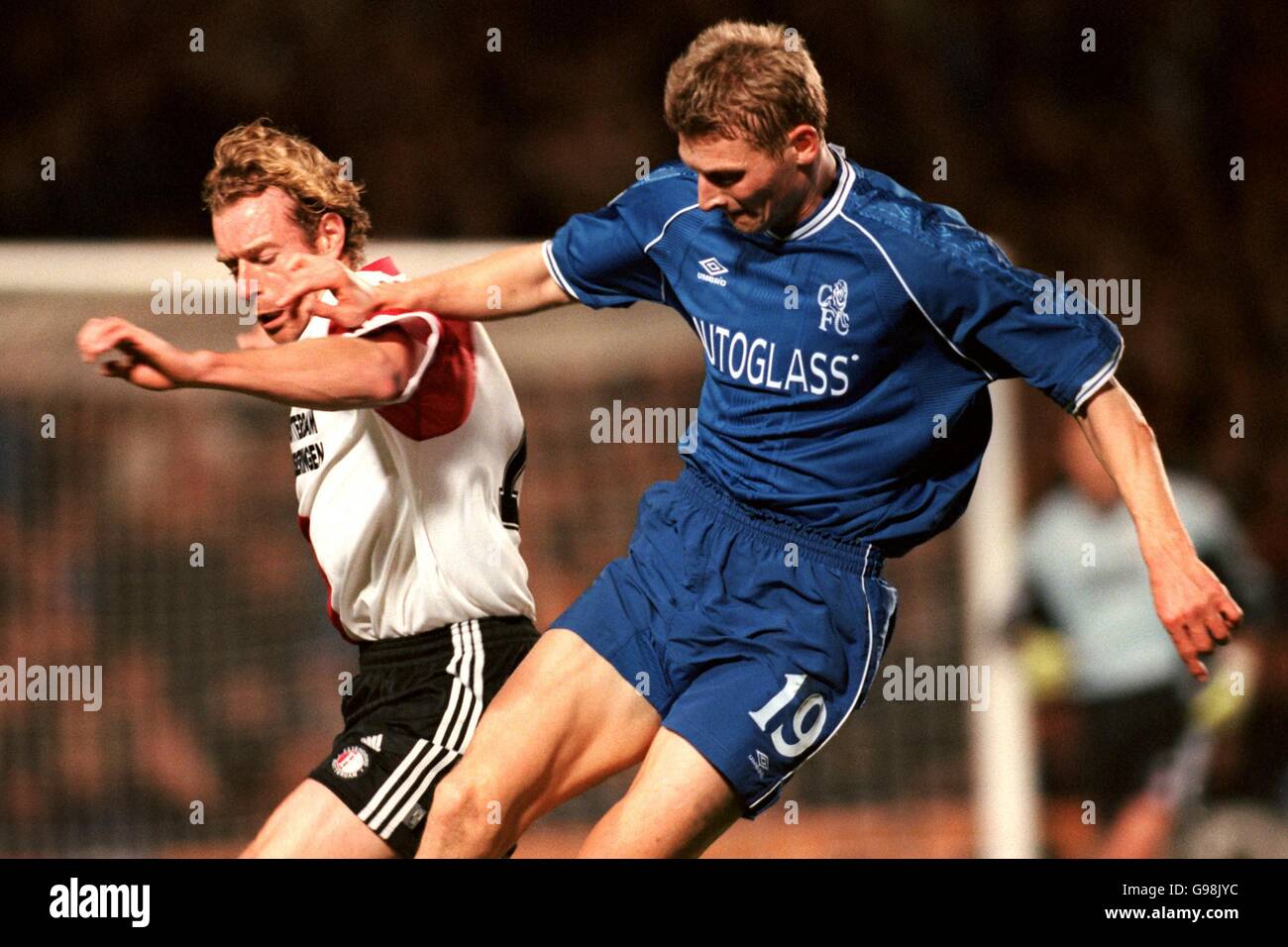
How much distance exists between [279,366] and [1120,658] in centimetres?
429

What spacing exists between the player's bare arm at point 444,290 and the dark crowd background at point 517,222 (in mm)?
3186

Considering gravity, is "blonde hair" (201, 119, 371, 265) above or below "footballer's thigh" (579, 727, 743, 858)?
above

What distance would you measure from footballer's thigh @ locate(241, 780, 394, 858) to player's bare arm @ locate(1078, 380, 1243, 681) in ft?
5.19

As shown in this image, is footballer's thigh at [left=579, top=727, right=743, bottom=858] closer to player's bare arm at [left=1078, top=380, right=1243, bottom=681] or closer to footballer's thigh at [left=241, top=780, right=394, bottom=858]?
footballer's thigh at [left=241, top=780, right=394, bottom=858]

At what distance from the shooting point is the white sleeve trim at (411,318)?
11.0 feet

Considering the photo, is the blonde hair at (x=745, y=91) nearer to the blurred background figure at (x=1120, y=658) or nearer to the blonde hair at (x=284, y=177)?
the blonde hair at (x=284, y=177)

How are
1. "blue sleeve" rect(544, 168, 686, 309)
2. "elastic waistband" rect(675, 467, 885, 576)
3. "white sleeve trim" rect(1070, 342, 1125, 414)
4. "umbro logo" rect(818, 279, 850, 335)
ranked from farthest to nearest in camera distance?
"blue sleeve" rect(544, 168, 686, 309) < "elastic waistband" rect(675, 467, 885, 576) < "umbro logo" rect(818, 279, 850, 335) < "white sleeve trim" rect(1070, 342, 1125, 414)

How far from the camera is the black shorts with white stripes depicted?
3.40 meters

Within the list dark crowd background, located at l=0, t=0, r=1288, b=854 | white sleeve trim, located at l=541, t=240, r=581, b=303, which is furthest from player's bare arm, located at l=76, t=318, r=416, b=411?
dark crowd background, located at l=0, t=0, r=1288, b=854

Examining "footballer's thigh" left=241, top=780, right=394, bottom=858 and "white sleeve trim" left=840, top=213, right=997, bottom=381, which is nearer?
"white sleeve trim" left=840, top=213, right=997, bottom=381

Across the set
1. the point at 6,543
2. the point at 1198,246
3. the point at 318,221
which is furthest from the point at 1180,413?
the point at 318,221

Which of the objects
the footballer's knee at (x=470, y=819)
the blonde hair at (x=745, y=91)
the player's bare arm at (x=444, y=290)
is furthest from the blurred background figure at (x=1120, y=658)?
the footballer's knee at (x=470, y=819)

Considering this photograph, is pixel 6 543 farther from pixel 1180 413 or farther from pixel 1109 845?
pixel 1180 413

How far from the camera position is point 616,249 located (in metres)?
3.53
